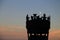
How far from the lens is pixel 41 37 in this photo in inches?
515

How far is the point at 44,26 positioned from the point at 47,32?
0.24 metres

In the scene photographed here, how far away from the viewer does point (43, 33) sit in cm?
1309

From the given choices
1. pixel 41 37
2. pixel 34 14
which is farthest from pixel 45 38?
pixel 34 14

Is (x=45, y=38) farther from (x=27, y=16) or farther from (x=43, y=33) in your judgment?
(x=27, y=16)

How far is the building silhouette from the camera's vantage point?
12.9 metres

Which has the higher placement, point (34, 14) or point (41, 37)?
point (34, 14)

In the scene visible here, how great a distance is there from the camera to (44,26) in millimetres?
13031

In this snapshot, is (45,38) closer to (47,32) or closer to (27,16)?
(47,32)

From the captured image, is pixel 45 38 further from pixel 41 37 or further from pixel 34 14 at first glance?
pixel 34 14

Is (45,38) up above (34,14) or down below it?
below

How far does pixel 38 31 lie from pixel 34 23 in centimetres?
31

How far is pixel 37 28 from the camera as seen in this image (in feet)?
43.0

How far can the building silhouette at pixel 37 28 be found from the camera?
1294 centimetres
